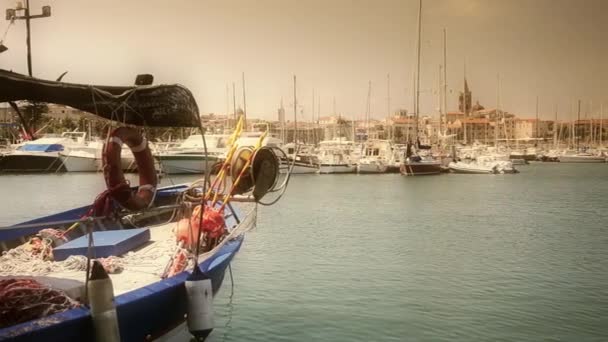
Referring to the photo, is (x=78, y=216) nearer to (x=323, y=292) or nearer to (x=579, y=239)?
(x=323, y=292)

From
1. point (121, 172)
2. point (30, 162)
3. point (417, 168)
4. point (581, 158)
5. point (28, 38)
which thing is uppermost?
point (28, 38)

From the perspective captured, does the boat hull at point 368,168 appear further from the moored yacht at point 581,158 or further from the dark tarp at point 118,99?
the dark tarp at point 118,99

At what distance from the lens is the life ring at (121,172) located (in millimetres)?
8961

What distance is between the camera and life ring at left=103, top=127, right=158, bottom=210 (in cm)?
896

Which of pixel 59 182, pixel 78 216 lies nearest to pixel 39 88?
pixel 78 216

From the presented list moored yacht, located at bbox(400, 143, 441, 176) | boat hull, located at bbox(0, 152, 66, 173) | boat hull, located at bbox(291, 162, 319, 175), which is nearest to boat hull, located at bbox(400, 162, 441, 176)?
moored yacht, located at bbox(400, 143, 441, 176)

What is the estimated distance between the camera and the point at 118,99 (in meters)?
8.43

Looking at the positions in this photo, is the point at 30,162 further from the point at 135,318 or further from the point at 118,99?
the point at 135,318

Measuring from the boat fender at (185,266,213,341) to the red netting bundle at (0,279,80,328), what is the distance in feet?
5.70

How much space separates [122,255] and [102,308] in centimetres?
375

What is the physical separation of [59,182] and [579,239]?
50.1 m

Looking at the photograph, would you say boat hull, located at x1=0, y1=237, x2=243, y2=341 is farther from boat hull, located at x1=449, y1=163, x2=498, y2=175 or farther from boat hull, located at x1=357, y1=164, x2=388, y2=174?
boat hull, located at x1=449, y1=163, x2=498, y2=175

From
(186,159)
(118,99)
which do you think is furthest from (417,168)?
(118,99)

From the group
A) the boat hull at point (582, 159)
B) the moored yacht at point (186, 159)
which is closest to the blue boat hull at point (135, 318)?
the moored yacht at point (186, 159)
